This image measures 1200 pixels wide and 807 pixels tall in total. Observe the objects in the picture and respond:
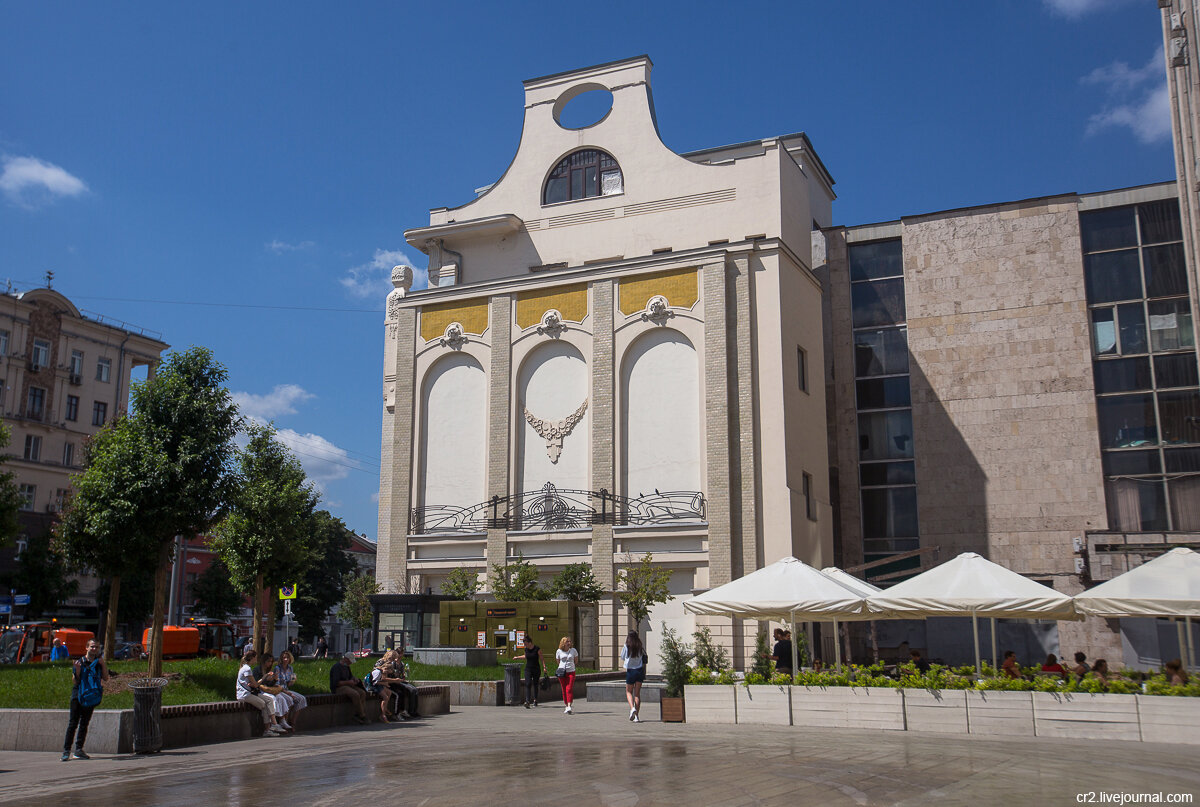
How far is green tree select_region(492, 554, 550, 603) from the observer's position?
1363 inches

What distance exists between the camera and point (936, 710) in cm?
1719

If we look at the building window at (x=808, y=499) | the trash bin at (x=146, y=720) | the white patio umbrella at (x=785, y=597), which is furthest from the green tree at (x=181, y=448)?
the building window at (x=808, y=499)

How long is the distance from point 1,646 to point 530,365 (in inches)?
988

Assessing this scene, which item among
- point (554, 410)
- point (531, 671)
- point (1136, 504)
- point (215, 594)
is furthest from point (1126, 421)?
point (215, 594)

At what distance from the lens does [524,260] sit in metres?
43.2

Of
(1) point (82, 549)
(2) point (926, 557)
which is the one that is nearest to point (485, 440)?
(1) point (82, 549)

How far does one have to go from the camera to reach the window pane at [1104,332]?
126 ft

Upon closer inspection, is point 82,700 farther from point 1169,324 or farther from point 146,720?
point 1169,324

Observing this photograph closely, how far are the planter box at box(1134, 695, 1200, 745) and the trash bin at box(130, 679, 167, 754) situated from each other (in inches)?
592

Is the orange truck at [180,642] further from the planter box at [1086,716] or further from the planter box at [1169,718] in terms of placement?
the planter box at [1169,718]

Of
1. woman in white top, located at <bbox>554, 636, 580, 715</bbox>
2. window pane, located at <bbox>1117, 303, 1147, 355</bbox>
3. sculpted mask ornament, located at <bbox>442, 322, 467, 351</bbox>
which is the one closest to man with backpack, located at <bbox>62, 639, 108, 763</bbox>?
woman in white top, located at <bbox>554, 636, 580, 715</bbox>

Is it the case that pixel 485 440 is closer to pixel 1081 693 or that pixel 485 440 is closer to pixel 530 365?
pixel 530 365

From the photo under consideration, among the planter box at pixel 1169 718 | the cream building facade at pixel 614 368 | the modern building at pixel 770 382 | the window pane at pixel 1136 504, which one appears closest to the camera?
the planter box at pixel 1169 718

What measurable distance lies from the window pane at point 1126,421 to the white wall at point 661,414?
603 inches
